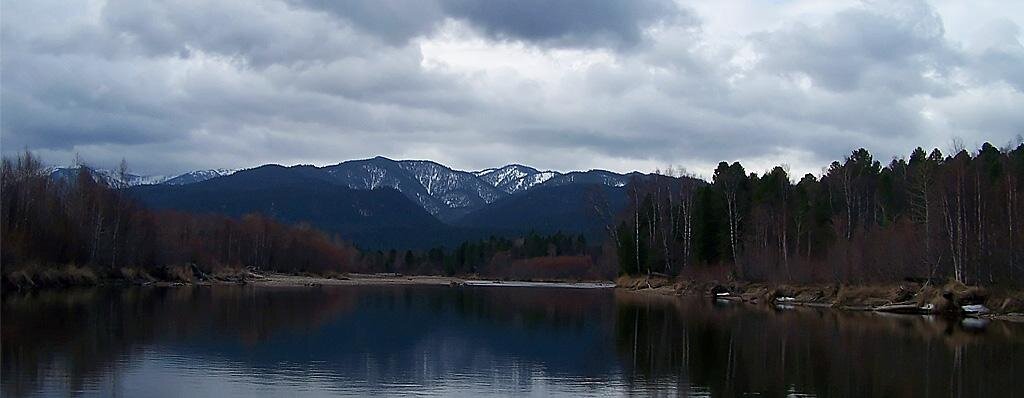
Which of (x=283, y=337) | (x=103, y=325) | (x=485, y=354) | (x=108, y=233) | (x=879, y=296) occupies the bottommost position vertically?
(x=485, y=354)

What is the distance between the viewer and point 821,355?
31141 mm

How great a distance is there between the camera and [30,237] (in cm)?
7106

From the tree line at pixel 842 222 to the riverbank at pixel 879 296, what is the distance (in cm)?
113

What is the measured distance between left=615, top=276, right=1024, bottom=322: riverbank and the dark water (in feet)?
11.4

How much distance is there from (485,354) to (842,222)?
57.2 meters

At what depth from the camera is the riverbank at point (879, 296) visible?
172ft

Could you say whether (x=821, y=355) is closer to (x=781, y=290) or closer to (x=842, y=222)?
(x=781, y=290)

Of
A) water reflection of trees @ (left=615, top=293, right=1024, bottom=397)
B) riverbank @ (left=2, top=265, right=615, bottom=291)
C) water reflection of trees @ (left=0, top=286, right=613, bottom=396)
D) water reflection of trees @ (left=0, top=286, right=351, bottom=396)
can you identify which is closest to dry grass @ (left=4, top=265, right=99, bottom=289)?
riverbank @ (left=2, top=265, right=615, bottom=291)

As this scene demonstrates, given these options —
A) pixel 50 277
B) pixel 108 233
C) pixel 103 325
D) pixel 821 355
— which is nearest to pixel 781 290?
pixel 821 355

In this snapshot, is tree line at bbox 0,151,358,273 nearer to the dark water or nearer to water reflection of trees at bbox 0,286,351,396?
water reflection of trees at bbox 0,286,351,396

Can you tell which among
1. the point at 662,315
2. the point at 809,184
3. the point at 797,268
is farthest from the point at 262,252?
the point at 662,315

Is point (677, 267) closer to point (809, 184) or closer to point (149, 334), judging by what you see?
point (809, 184)

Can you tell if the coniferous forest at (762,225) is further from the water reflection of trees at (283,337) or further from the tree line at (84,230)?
the water reflection of trees at (283,337)

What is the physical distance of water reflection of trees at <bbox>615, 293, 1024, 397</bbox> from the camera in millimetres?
24203
